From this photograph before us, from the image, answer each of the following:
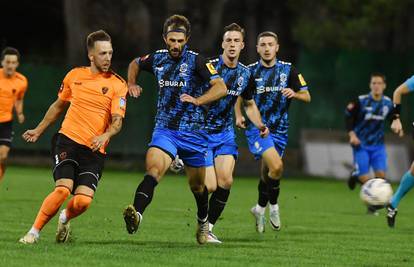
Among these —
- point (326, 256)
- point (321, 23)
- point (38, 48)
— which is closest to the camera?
point (326, 256)

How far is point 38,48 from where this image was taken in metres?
39.0

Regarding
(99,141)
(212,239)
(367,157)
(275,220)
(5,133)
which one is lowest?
(367,157)

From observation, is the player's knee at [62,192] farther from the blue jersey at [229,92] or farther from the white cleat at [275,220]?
the white cleat at [275,220]

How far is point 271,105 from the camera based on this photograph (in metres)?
15.1

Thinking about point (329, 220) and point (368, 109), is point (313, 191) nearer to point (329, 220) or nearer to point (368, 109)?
point (368, 109)

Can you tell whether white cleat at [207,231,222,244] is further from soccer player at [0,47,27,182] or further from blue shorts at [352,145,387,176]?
blue shorts at [352,145,387,176]

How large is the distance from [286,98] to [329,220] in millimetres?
2559

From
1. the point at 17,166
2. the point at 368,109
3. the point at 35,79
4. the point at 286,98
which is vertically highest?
the point at 286,98

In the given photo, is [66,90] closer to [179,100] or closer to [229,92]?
[179,100]

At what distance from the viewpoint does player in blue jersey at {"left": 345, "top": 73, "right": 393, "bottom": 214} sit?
20156mm

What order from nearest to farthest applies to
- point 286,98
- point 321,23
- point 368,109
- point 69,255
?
1. point 69,255
2. point 286,98
3. point 368,109
4. point 321,23

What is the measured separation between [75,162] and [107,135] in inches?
16.3

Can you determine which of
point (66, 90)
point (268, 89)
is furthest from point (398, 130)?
point (66, 90)

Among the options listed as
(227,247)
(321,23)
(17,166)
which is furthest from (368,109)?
(321,23)
